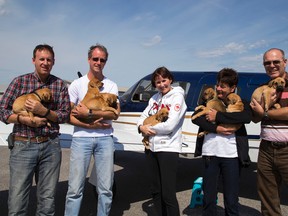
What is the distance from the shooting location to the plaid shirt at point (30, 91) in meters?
2.83

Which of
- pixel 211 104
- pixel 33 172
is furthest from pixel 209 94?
pixel 33 172

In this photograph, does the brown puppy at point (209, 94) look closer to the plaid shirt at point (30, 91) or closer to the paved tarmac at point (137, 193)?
the plaid shirt at point (30, 91)

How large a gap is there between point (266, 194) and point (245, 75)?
347 centimetres

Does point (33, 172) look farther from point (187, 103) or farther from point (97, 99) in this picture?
point (187, 103)

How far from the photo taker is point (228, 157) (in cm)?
304

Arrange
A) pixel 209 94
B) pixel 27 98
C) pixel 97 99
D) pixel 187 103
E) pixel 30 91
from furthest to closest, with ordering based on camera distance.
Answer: pixel 187 103, pixel 209 94, pixel 97 99, pixel 30 91, pixel 27 98

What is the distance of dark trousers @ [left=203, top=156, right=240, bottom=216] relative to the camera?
3.05 metres

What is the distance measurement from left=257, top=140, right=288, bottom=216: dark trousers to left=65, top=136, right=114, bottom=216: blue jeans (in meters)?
1.76

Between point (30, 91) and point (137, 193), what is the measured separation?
3.39m

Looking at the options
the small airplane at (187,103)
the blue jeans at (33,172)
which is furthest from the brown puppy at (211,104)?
the small airplane at (187,103)

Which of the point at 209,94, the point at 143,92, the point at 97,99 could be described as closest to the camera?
the point at 97,99

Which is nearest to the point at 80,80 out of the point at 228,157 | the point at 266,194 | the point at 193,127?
the point at 228,157

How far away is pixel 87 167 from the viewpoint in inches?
124

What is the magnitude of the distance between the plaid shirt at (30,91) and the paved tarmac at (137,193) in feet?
6.57
